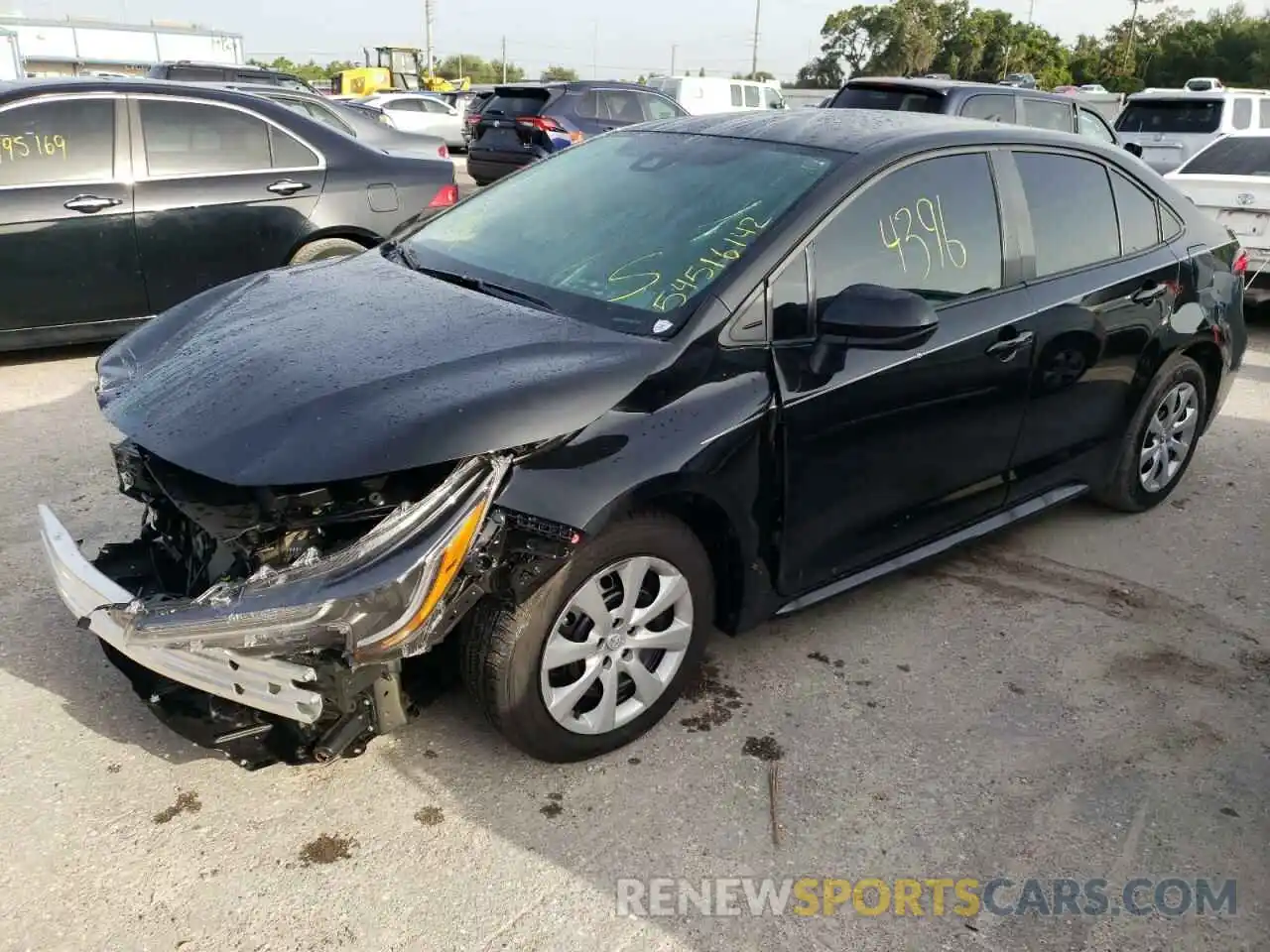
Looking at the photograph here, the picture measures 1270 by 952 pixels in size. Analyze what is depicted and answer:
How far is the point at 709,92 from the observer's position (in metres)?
20.8

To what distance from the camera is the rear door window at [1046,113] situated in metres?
9.70

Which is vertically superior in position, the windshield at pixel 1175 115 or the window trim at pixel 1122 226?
the windshield at pixel 1175 115

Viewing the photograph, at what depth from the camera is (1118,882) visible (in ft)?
8.33

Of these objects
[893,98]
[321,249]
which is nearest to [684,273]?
[321,249]

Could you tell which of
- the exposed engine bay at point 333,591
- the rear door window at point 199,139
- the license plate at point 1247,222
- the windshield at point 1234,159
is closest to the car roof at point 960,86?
→ the windshield at point 1234,159

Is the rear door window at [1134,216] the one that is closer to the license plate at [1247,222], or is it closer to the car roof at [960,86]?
the license plate at [1247,222]

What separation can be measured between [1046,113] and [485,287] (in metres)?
8.55

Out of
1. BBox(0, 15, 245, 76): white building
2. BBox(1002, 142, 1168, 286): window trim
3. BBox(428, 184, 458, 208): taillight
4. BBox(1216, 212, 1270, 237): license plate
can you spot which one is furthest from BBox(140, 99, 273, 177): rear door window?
BBox(0, 15, 245, 76): white building

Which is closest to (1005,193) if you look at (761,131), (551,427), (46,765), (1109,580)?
(761,131)

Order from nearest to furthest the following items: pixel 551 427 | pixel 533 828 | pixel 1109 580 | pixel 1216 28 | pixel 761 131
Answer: pixel 551 427
pixel 533 828
pixel 761 131
pixel 1109 580
pixel 1216 28

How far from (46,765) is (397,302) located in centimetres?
159

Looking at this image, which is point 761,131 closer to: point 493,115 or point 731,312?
point 731,312

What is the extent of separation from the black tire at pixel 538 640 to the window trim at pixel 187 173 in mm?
4544

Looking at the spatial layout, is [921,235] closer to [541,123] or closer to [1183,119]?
[541,123]
